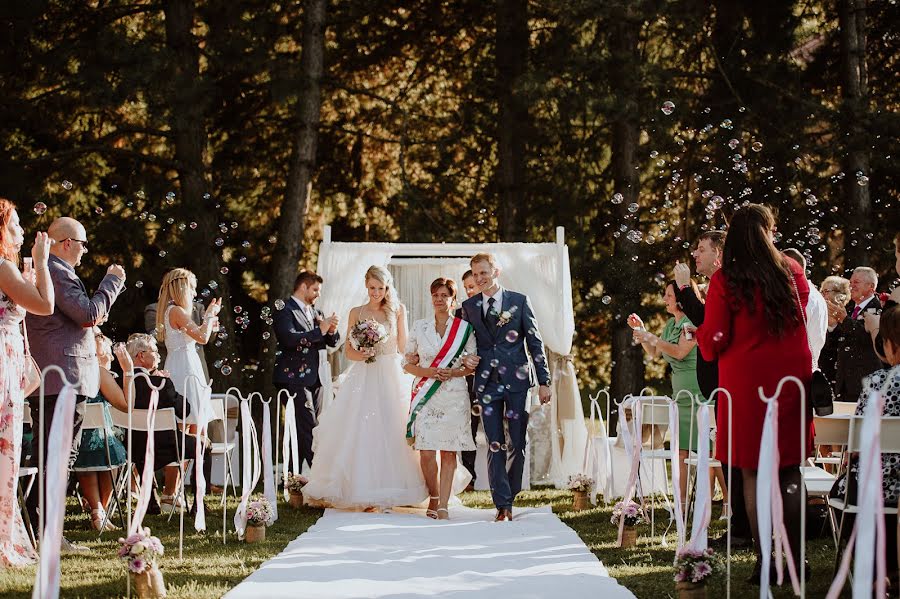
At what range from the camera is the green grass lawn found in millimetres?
5250

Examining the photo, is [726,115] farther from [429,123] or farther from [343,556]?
[343,556]

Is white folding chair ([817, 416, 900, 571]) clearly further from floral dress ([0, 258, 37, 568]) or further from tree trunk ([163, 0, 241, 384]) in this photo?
tree trunk ([163, 0, 241, 384])

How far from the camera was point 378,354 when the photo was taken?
883cm

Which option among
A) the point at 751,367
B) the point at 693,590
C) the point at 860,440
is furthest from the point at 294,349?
the point at 860,440

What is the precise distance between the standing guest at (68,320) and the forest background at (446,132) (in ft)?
24.4

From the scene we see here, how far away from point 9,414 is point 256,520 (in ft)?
5.70

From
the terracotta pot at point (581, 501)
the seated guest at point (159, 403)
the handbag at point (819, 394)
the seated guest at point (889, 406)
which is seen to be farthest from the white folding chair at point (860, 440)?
the seated guest at point (159, 403)

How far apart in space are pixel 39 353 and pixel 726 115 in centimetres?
1173

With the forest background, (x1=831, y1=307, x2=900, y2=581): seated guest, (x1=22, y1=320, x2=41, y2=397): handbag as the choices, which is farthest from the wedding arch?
(x1=831, y1=307, x2=900, y2=581): seated guest

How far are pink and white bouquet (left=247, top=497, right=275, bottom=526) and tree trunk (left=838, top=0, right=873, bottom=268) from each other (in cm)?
931

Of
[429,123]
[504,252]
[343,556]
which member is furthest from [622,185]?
[343,556]

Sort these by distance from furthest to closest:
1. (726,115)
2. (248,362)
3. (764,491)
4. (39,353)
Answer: (248,362), (726,115), (39,353), (764,491)

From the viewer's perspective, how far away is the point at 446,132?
58.4 feet

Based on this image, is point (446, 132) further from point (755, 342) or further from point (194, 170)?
point (755, 342)
